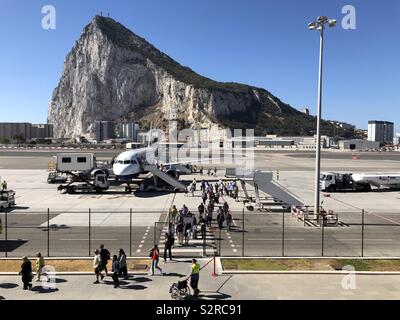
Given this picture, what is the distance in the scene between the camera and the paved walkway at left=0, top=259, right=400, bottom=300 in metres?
15.8

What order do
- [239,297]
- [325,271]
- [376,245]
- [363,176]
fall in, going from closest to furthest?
1. [239,297]
2. [325,271]
3. [376,245]
4. [363,176]

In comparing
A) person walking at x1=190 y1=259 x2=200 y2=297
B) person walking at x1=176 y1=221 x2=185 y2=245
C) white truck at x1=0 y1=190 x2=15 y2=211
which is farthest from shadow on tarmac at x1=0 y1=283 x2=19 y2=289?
white truck at x1=0 y1=190 x2=15 y2=211

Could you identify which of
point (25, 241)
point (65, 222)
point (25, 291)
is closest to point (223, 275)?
point (25, 291)

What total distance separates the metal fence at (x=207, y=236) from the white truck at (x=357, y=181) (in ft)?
49.9

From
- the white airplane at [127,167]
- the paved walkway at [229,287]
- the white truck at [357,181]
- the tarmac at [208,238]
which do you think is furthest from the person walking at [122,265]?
the white truck at [357,181]

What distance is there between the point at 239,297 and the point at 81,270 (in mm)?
7618

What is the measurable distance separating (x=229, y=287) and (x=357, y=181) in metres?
38.1

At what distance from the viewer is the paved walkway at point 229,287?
15.8 metres

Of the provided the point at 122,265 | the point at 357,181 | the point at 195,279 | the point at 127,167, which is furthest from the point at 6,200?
the point at 357,181

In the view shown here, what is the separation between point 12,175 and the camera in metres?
64.9

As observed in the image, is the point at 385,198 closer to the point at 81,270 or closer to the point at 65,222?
the point at 65,222

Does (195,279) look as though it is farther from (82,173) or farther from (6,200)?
(82,173)

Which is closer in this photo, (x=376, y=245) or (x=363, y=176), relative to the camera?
(x=376, y=245)

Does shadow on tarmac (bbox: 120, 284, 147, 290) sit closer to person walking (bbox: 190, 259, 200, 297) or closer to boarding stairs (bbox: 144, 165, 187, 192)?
person walking (bbox: 190, 259, 200, 297)
